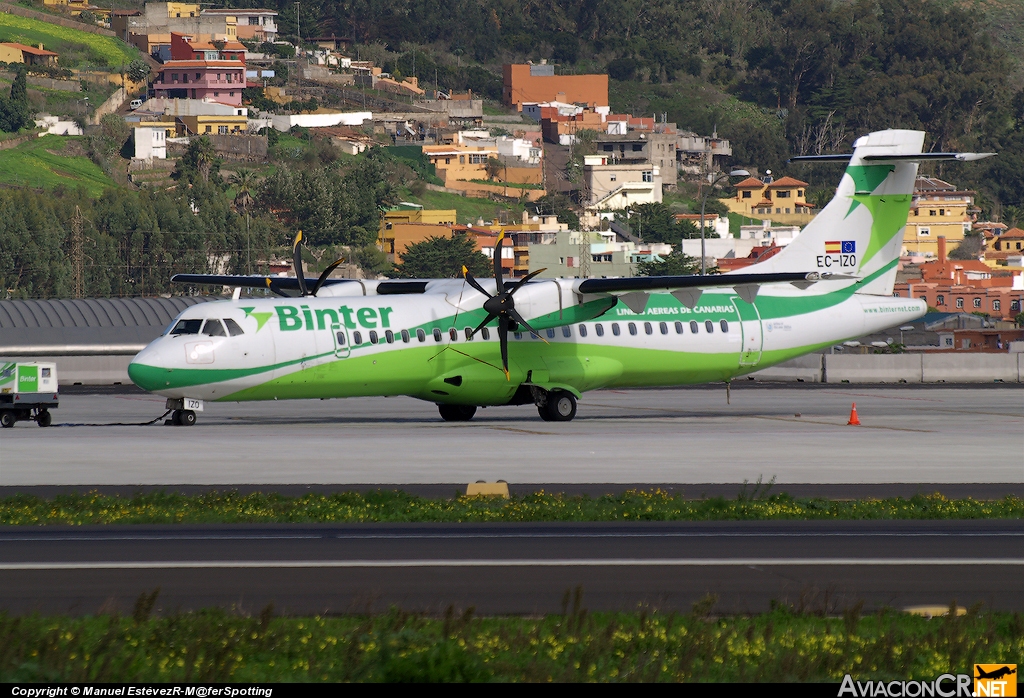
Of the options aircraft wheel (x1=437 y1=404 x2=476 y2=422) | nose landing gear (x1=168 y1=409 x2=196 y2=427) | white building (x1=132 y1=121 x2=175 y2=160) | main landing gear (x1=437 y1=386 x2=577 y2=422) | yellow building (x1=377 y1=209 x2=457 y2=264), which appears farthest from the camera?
white building (x1=132 y1=121 x2=175 y2=160)

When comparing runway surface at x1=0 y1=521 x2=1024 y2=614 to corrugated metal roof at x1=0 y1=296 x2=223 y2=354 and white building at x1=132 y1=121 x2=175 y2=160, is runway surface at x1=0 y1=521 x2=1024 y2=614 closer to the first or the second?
corrugated metal roof at x1=0 y1=296 x2=223 y2=354

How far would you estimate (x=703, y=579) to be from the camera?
42.3 feet

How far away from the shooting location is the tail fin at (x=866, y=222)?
123ft

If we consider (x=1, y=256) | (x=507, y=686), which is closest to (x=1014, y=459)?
(x=507, y=686)

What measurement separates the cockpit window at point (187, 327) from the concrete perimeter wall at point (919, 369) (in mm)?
31021

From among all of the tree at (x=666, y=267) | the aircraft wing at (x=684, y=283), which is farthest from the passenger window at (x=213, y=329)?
the tree at (x=666, y=267)

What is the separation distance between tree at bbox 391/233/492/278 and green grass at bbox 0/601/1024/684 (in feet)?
407

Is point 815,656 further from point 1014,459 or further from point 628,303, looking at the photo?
point 628,303

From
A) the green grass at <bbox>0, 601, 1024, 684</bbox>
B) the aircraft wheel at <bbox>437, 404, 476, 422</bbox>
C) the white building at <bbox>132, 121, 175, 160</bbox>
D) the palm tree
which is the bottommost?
the aircraft wheel at <bbox>437, 404, 476, 422</bbox>

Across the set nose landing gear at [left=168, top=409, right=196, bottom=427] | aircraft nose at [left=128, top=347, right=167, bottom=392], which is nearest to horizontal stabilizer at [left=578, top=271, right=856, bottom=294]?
nose landing gear at [left=168, top=409, right=196, bottom=427]

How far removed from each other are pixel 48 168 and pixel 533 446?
172m

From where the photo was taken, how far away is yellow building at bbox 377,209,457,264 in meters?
163

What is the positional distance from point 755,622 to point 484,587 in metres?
2.82

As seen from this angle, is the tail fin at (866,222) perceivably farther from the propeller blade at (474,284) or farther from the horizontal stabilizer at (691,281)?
the propeller blade at (474,284)
